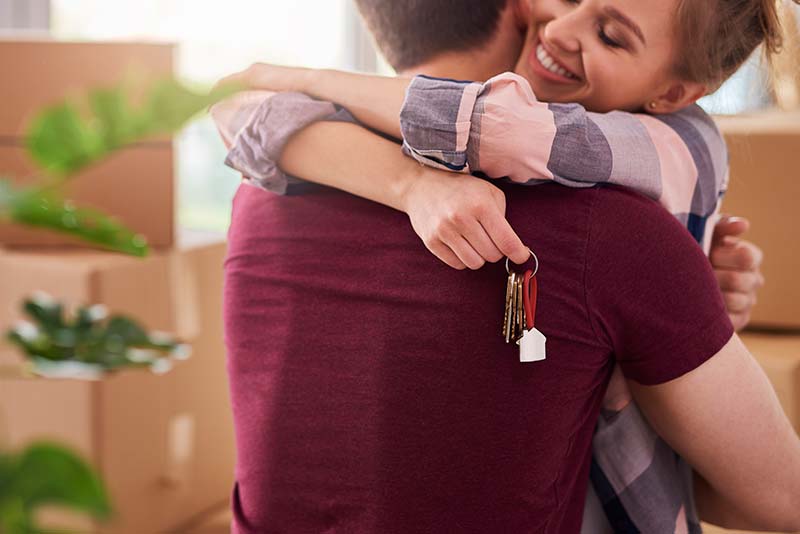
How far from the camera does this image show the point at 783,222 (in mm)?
1472

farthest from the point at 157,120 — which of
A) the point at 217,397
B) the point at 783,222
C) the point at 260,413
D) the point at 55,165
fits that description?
the point at 217,397

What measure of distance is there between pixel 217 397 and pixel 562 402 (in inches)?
49.1

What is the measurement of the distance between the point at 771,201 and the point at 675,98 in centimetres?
61

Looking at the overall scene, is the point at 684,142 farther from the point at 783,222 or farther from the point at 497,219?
the point at 783,222

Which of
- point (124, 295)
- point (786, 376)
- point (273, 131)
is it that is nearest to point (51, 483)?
point (273, 131)

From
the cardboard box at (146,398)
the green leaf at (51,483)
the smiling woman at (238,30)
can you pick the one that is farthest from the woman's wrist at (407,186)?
the smiling woman at (238,30)

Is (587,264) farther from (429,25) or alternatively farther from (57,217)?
(57,217)

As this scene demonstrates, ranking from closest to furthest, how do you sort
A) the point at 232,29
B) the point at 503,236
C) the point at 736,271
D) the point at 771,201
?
the point at 503,236, the point at 736,271, the point at 771,201, the point at 232,29

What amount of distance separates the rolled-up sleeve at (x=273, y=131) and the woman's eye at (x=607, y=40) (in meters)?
0.23

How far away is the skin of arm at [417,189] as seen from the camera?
747 mm

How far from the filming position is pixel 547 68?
0.90 meters

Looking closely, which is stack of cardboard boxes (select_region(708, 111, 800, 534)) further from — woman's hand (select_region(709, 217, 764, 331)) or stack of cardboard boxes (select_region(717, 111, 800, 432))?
woman's hand (select_region(709, 217, 764, 331))

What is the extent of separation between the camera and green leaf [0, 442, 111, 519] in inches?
10.5

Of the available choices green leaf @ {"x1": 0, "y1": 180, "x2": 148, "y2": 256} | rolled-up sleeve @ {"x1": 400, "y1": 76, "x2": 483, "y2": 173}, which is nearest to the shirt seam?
rolled-up sleeve @ {"x1": 400, "y1": 76, "x2": 483, "y2": 173}
